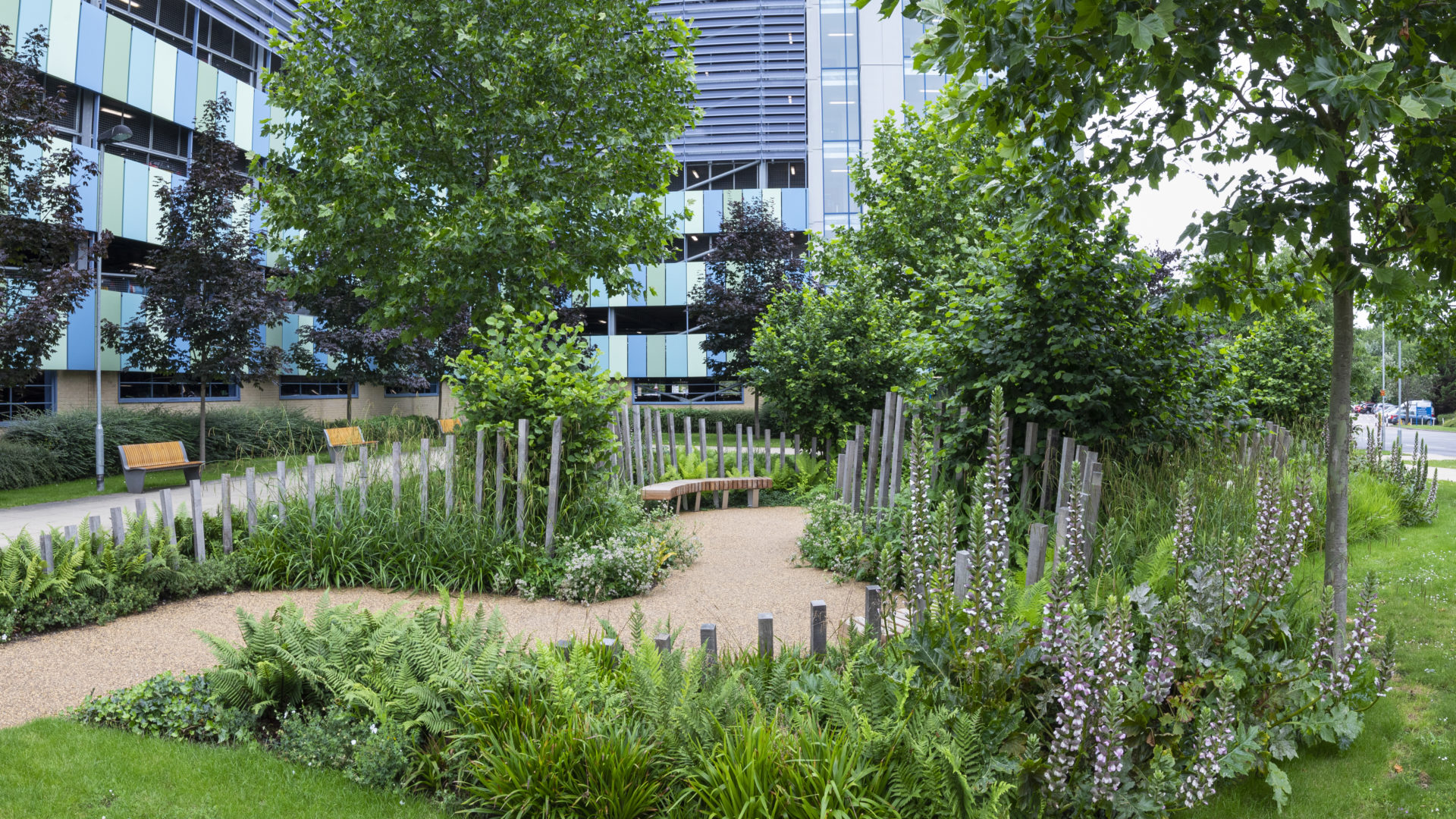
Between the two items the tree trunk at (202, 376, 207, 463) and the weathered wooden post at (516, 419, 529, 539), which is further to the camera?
the tree trunk at (202, 376, 207, 463)

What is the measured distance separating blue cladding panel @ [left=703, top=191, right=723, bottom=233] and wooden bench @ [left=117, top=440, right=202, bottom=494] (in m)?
18.5

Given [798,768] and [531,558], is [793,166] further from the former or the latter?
[798,768]

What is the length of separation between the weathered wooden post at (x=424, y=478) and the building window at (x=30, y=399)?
48.0ft

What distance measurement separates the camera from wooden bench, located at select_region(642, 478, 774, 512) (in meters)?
10.9

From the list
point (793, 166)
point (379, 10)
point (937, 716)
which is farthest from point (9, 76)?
point (793, 166)

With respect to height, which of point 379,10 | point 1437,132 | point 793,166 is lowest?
point 1437,132

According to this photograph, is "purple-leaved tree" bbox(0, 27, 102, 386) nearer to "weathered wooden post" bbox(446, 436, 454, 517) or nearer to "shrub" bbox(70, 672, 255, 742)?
"weathered wooden post" bbox(446, 436, 454, 517)

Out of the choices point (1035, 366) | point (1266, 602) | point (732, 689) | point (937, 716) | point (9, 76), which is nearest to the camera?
point (937, 716)

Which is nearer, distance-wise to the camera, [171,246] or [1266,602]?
[1266,602]

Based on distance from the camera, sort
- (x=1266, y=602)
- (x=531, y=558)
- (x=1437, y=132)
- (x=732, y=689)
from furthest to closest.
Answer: (x=531, y=558), (x=1437, y=132), (x=1266, y=602), (x=732, y=689)

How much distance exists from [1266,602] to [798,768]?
246 centimetres

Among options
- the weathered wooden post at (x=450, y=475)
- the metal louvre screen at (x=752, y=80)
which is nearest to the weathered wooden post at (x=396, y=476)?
the weathered wooden post at (x=450, y=475)

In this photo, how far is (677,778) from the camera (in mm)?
3279

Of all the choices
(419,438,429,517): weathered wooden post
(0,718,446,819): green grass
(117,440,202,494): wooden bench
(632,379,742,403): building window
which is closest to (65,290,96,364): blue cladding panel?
(117,440,202,494): wooden bench
